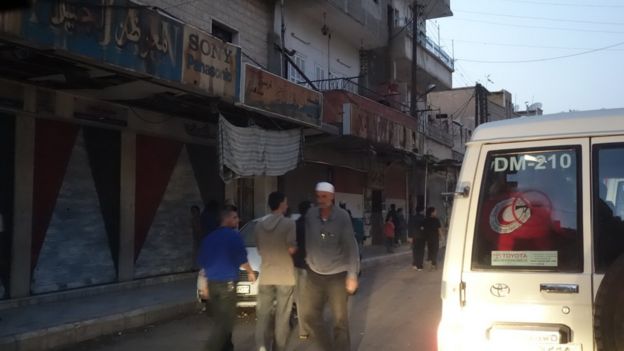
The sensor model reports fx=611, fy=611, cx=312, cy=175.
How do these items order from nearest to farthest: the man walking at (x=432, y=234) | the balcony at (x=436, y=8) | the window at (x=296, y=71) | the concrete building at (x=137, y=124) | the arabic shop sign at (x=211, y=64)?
the concrete building at (x=137, y=124)
the arabic shop sign at (x=211, y=64)
the man walking at (x=432, y=234)
the window at (x=296, y=71)
the balcony at (x=436, y=8)

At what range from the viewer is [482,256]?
126 inches

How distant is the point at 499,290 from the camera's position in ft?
10.3

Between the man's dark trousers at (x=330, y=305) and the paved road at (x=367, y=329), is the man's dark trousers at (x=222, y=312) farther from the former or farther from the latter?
the paved road at (x=367, y=329)

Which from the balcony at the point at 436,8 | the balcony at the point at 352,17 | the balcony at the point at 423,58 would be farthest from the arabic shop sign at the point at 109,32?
the balcony at the point at 436,8

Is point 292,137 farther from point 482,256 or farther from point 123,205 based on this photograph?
point 482,256

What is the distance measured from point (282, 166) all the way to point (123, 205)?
4236 millimetres

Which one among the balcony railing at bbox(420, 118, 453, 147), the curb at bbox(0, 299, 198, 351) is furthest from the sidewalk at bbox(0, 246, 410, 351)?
the balcony railing at bbox(420, 118, 453, 147)

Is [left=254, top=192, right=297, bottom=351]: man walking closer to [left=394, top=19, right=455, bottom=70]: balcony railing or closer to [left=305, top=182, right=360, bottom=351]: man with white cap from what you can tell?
[left=305, top=182, right=360, bottom=351]: man with white cap

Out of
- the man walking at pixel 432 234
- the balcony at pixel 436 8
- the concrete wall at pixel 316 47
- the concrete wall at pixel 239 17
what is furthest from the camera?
the balcony at pixel 436 8

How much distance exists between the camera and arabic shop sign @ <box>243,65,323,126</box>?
12398 millimetres

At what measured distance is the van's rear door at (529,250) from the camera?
2.99m

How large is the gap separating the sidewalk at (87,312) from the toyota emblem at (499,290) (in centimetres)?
582

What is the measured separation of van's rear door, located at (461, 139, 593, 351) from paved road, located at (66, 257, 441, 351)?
3980 millimetres

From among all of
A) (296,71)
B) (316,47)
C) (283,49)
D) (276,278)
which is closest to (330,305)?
(276,278)
